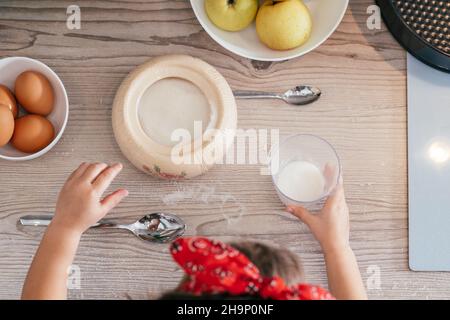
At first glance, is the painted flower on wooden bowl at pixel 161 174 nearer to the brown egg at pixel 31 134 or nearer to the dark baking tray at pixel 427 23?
the brown egg at pixel 31 134

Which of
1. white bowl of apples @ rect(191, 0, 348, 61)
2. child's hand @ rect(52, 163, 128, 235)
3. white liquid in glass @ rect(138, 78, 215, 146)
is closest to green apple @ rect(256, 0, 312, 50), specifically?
white bowl of apples @ rect(191, 0, 348, 61)

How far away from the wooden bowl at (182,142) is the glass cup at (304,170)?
8cm

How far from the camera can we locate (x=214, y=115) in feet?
2.55

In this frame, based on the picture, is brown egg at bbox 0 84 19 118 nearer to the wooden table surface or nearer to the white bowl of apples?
the wooden table surface

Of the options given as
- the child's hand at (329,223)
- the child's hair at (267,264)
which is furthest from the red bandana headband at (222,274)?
the child's hand at (329,223)

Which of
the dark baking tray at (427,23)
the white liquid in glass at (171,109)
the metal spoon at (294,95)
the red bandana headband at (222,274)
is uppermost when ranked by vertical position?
the dark baking tray at (427,23)

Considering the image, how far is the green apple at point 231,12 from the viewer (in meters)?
0.77

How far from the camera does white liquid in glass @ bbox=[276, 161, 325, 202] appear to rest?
2.56ft

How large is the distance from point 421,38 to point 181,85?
13.1 inches

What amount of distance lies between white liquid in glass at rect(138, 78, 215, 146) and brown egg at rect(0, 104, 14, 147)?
165 mm

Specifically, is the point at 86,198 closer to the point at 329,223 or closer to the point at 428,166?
the point at 329,223

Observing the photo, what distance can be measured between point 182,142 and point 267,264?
0.20 m

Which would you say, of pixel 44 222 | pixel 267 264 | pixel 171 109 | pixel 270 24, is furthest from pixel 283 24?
pixel 44 222

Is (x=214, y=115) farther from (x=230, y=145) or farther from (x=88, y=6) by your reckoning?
(x=88, y=6)
